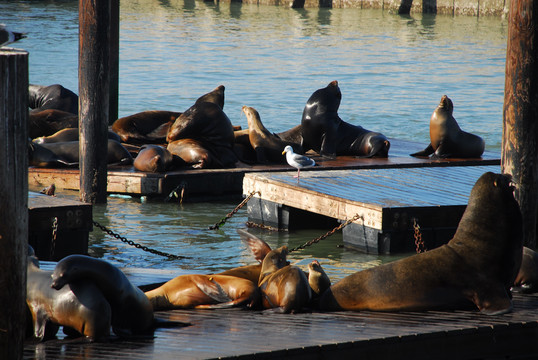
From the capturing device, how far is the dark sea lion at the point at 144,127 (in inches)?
431

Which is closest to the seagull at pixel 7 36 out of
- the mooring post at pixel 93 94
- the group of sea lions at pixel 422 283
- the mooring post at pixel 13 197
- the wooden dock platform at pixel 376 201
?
the mooring post at pixel 13 197

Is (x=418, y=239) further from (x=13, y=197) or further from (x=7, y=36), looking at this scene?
(x=7, y=36)

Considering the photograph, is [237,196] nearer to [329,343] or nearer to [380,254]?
[380,254]

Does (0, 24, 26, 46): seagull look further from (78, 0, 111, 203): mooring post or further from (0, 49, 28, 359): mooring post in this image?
(78, 0, 111, 203): mooring post

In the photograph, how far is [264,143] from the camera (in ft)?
33.6

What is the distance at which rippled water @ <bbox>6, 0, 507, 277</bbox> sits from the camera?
26.2 ft

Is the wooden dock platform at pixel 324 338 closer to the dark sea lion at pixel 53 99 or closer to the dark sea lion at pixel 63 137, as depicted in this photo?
the dark sea lion at pixel 63 137

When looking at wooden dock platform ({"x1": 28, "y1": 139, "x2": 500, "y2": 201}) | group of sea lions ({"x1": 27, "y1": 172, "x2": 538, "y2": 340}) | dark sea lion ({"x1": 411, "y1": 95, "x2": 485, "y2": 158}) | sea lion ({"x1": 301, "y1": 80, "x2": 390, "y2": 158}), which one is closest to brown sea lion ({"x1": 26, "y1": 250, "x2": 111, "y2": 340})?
group of sea lions ({"x1": 27, "y1": 172, "x2": 538, "y2": 340})

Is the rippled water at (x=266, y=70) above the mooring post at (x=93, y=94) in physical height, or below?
below

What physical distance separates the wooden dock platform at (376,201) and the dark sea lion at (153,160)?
120 cm

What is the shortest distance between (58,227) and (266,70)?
21.9m

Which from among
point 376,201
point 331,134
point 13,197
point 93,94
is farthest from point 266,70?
point 13,197

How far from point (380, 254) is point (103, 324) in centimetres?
360

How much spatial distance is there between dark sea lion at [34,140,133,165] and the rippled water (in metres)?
0.52
